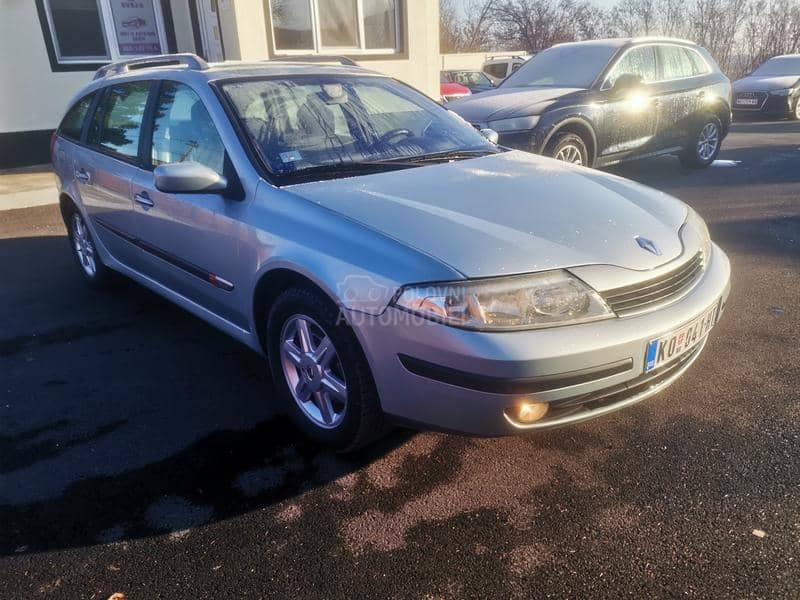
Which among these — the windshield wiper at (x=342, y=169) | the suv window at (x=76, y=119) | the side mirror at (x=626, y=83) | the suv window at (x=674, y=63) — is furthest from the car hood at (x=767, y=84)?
the suv window at (x=76, y=119)

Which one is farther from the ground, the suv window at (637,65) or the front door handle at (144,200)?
the suv window at (637,65)

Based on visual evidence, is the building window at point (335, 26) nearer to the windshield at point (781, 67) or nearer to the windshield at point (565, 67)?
the windshield at point (565, 67)

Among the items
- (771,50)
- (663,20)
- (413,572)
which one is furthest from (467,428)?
(663,20)

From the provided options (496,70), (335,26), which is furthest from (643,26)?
(335,26)

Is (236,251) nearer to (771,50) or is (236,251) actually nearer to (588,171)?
(588,171)

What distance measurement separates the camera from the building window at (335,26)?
413 inches

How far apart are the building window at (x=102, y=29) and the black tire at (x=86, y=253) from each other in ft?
20.1

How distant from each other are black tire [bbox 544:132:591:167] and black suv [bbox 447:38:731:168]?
0.4 inches

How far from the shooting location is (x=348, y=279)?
7.34 ft

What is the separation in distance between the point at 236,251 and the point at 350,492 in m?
1.18

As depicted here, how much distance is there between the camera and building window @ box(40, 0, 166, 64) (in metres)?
9.57

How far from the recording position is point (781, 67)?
1545cm

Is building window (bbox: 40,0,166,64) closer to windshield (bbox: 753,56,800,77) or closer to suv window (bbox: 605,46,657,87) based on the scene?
suv window (bbox: 605,46,657,87)

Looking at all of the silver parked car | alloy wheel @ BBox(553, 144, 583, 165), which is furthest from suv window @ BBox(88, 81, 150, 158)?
alloy wheel @ BBox(553, 144, 583, 165)
